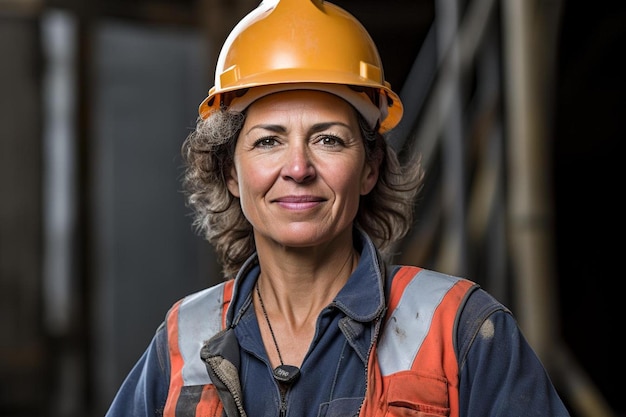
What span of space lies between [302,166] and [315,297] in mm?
381

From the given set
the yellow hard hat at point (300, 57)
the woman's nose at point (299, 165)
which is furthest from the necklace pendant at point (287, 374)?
the yellow hard hat at point (300, 57)

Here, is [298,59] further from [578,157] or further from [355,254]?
[578,157]

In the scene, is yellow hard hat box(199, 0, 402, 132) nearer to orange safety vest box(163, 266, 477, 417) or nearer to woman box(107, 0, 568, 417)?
woman box(107, 0, 568, 417)

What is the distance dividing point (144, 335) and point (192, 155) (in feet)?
17.4

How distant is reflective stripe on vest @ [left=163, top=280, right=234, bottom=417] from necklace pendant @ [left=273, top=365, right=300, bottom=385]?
15 cm

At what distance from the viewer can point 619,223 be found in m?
7.20

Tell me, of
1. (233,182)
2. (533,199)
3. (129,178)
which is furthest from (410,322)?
(129,178)

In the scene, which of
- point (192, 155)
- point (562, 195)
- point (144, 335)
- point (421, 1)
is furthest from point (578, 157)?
point (192, 155)

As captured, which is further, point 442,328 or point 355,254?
point 355,254

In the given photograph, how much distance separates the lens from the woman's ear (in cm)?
263

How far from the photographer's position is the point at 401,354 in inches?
88.6

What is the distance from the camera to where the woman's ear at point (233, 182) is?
104 inches

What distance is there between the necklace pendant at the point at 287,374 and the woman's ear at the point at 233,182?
0.53 m

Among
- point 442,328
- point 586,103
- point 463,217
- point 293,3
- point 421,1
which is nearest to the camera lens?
point 442,328
